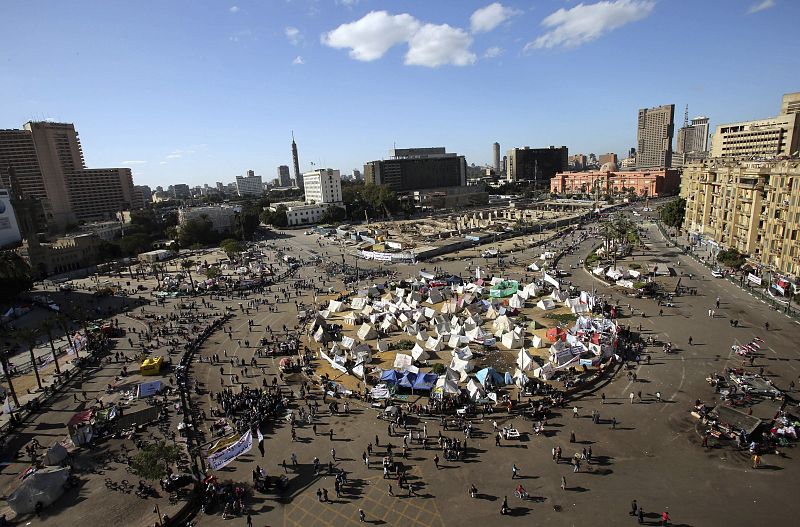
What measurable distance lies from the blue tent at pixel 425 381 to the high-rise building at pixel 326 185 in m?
127

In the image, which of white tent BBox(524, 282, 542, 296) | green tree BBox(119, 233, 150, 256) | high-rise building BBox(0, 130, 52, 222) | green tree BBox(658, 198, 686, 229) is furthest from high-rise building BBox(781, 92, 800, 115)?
high-rise building BBox(0, 130, 52, 222)

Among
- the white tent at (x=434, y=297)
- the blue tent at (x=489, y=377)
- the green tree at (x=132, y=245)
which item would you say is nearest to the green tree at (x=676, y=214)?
the white tent at (x=434, y=297)

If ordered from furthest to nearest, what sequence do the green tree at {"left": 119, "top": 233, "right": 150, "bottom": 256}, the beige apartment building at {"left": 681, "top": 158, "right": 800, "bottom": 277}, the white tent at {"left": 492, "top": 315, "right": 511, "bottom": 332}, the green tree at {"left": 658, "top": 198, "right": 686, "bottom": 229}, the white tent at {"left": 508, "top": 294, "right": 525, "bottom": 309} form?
the green tree at {"left": 119, "top": 233, "right": 150, "bottom": 256}
the green tree at {"left": 658, "top": 198, "right": 686, "bottom": 229}
the beige apartment building at {"left": 681, "top": 158, "right": 800, "bottom": 277}
the white tent at {"left": 508, "top": 294, "right": 525, "bottom": 309}
the white tent at {"left": 492, "top": 315, "right": 511, "bottom": 332}

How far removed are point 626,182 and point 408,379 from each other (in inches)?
6239

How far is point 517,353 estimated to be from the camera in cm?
3281

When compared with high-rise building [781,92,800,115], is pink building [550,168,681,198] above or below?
below

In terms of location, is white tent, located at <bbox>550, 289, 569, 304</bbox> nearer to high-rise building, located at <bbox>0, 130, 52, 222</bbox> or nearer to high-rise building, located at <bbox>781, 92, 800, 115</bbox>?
high-rise building, located at <bbox>781, 92, 800, 115</bbox>

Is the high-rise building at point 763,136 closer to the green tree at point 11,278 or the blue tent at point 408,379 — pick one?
the blue tent at point 408,379

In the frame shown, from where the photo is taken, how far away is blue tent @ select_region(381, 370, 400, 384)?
28156 mm

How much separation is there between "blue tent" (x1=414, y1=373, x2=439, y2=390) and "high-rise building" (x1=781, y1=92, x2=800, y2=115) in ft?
440

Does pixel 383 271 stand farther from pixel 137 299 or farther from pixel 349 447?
pixel 349 447

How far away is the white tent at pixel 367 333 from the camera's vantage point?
122 feet

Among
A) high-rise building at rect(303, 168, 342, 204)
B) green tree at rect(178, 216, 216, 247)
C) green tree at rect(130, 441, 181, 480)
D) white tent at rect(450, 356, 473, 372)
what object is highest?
high-rise building at rect(303, 168, 342, 204)

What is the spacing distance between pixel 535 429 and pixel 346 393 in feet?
39.5
